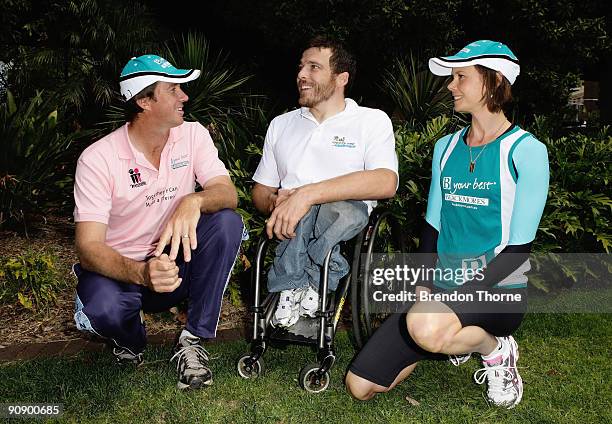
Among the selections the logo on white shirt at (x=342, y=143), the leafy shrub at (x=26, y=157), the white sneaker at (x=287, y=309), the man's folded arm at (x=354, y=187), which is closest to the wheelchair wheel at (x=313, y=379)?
the white sneaker at (x=287, y=309)

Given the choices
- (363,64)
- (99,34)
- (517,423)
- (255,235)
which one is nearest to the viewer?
(517,423)

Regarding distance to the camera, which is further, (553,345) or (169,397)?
(553,345)

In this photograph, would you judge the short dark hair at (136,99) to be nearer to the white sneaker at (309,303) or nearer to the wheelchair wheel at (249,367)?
the white sneaker at (309,303)

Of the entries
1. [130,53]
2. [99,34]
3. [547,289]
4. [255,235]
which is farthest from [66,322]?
[99,34]

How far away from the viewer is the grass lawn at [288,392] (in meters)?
3.53

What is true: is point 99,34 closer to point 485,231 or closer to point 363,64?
point 363,64

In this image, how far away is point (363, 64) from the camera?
470 inches

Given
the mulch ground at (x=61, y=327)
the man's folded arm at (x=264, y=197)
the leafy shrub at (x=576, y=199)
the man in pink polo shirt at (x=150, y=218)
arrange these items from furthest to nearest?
the leafy shrub at (x=576, y=199) < the mulch ground at (x=61, y=327) < the man's folded arm at (x=264, y=197) < the man in pink polo shirt at (x=150, y=218)

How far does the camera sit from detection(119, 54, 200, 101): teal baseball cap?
148 inches

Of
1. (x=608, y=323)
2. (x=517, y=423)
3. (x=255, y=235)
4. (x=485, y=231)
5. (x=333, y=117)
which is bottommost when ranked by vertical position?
(x=608, y=323)

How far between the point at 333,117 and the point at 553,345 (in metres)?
2.08

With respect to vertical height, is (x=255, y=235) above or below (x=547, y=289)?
above

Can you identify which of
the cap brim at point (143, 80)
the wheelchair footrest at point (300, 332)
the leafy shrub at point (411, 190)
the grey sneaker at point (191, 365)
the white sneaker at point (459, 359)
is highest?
the cap brim at point (143, 80)

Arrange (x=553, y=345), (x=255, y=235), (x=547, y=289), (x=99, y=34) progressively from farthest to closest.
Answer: (x=99, y=34), (x=547, y=289), (x=255, y=235), (x=553, y=345)
